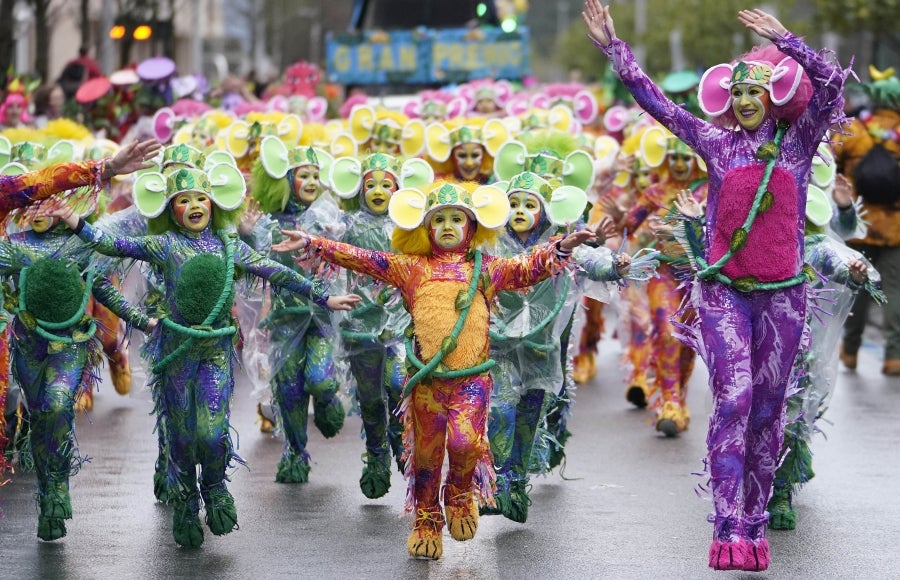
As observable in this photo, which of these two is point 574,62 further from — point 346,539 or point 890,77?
point 346,539

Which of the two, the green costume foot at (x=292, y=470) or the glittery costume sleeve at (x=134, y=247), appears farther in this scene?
the green costume foot at (x=292, y=470)

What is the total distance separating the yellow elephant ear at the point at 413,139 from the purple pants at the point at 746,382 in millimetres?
5316

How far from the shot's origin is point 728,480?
24.2 ft

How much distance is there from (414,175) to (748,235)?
9.19 feet

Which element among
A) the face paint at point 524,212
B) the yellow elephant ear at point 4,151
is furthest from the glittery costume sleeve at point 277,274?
the yellow elephant ear at point 4,151

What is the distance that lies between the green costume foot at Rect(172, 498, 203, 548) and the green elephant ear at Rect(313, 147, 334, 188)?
2601 mm

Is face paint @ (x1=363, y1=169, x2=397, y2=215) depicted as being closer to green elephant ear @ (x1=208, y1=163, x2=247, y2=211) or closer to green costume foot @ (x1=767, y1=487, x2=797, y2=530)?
green elephant ear @ (x1=208, y1=163, x2=247, y2=211)

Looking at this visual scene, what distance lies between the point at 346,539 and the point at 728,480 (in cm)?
185

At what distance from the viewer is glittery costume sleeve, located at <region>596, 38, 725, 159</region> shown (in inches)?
302

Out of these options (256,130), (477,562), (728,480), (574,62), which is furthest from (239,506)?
(574,62)

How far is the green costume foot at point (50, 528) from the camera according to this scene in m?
8.05

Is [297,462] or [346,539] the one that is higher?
[346,539]

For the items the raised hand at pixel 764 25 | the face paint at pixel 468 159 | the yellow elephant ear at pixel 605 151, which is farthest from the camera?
the yellow elephant ear at pixel 605 151

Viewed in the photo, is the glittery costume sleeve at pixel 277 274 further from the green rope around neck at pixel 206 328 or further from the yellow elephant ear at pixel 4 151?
the yellow elephant ear at pixel 4 151
